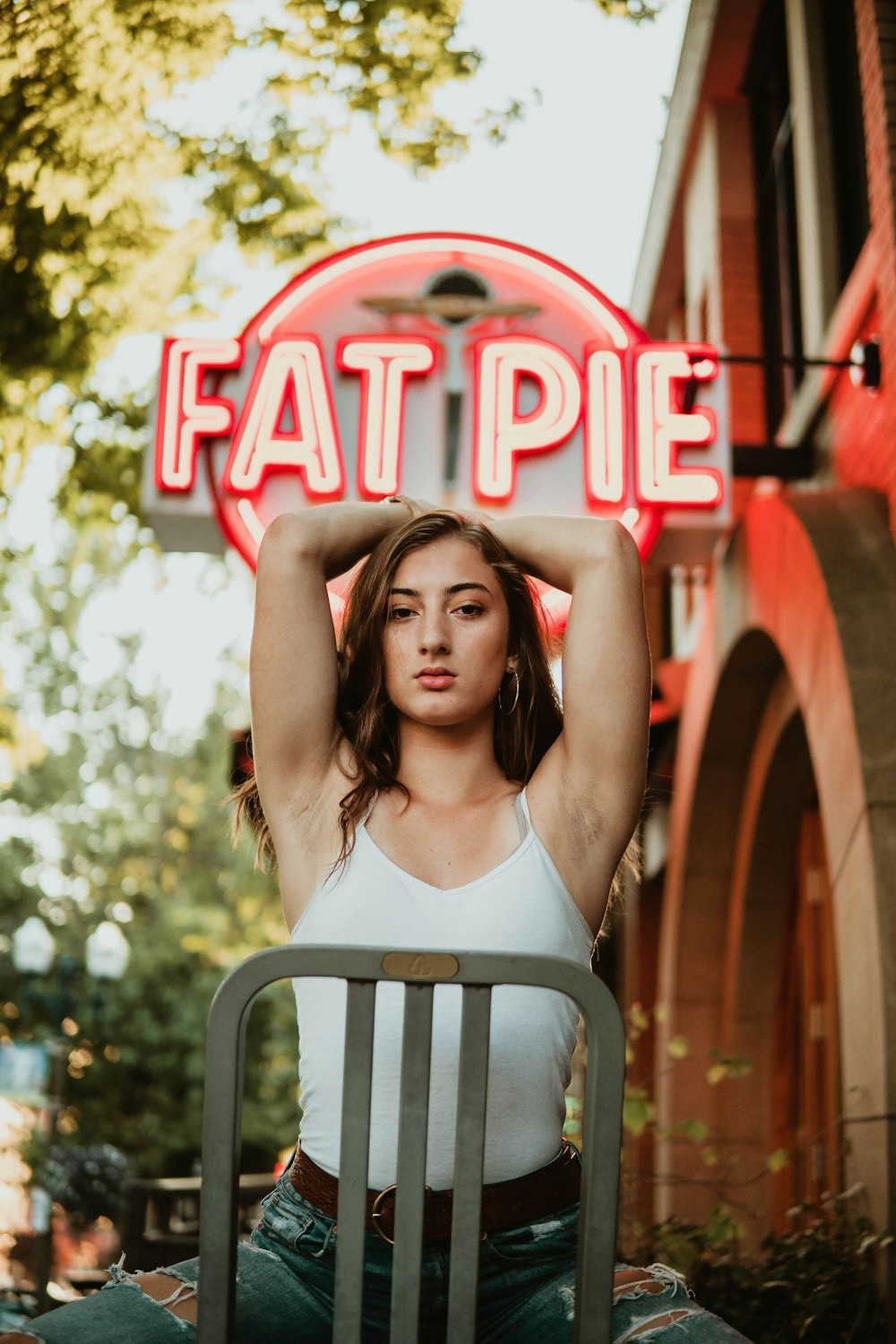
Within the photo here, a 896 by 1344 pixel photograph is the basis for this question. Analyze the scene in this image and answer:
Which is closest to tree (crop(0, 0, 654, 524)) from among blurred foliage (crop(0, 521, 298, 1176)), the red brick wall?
the red brick wall

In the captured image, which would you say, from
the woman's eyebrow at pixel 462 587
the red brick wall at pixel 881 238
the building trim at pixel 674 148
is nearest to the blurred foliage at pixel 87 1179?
the building trim at pixel 674 148

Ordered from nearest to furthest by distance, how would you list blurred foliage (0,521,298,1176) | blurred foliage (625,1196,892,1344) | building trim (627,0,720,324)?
1. blurred foliage (625,1196,892,1344)
2. building trim (627,0,720,324)
3. blurred foliage (0,521,298,1176)

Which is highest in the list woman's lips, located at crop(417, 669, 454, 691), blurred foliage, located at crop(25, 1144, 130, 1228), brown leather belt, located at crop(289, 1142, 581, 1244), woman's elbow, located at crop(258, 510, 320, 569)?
woman's elbow, located at crop(258, 510, 320, 569)

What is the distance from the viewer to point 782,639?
6.17 m

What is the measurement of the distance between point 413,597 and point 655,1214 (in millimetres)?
7978

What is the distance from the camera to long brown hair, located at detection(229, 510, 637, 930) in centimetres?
217

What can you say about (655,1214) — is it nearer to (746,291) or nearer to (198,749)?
(746,291)

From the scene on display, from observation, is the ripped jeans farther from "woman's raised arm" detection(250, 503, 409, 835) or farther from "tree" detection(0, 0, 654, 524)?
"tree" detection(0, 0, 654, 524)

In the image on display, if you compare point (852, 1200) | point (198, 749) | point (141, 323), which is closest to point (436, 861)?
point (852, 1200)

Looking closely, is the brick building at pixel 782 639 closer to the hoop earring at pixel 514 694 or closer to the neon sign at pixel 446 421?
the neon sign at pixel 446 421

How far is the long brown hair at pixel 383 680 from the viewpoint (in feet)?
7.12

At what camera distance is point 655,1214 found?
30.0 feet

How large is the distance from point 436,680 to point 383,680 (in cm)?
14

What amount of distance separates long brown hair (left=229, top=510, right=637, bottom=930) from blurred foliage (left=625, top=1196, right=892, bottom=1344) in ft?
8.08
